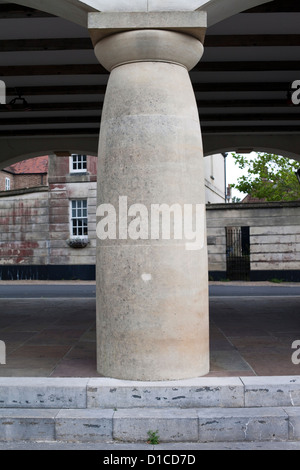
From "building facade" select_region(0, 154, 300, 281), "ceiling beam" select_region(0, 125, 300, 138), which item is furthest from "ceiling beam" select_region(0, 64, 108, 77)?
"building facade" select_region(0, 154, 300, 281)

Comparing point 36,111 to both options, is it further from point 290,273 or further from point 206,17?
point 290,273

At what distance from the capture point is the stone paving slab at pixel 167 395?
4562 millimetres

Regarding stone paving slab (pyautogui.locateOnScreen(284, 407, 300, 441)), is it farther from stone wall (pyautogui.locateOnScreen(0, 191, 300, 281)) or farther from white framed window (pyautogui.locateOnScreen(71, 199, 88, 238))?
white framed window (pyautogui.locateOnScreen(71, 199, 88, 238))

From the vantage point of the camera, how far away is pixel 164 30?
4.94m

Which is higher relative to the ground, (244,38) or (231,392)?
(244,38)

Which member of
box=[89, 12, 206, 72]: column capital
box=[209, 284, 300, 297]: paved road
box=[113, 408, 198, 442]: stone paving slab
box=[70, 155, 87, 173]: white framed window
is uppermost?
box=[70, 155, 87, 173]: white framed window

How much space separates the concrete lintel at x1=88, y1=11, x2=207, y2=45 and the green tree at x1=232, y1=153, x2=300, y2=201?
22132 mm

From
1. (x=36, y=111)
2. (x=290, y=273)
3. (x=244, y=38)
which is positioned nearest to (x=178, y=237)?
(x=244, y=38)

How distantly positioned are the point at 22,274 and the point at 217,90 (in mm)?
18695

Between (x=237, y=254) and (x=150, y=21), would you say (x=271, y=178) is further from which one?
(x=150, y=21)

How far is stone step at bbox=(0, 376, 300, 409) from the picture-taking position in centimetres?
457

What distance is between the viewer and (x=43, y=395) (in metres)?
4.62

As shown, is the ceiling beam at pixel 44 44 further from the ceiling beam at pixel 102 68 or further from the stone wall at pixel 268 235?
the stone wall at pixel 268 235
